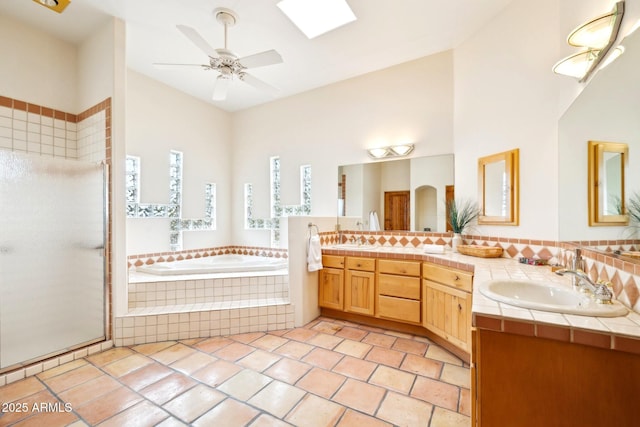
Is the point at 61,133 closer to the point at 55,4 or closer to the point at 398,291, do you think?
the point at 55,4

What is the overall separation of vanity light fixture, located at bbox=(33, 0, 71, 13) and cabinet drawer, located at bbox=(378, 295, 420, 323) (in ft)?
13.1

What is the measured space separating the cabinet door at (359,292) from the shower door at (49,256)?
243cm

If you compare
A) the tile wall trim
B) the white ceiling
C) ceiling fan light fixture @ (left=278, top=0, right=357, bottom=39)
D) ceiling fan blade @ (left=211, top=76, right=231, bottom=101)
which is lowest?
the tile wall trim

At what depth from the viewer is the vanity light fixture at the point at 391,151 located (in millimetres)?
Result: 3318

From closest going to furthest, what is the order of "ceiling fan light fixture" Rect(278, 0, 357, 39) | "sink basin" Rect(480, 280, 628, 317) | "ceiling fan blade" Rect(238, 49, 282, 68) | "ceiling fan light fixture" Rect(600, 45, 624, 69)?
1. "sink basin" Rect(480, 280, 628, 317)
2. "ceiling fan light fixture" Rect(600, 45, 624, 69)
3. "ceiling fan blade" Rect(238, 49, 282, 68)
4. "ceiling fan light fixture" Rect(278, 0, 357, 39)

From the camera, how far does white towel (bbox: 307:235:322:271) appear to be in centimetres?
301

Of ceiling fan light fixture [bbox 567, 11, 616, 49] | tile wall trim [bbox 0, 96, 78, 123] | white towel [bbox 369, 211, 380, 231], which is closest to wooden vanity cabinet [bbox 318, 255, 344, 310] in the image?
white towel [bbox 369, 211, 380, 231]

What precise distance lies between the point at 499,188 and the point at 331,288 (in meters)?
2.06

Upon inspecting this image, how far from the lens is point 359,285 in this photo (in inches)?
117

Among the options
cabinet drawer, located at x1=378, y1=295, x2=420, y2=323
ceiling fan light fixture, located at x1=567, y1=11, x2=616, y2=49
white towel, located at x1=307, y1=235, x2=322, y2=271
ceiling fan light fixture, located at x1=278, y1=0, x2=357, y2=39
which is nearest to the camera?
ceiling fan light fixture, located at x1=567, y1=11, x2=616, y2=49

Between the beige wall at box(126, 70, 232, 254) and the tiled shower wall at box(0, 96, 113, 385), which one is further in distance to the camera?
the beige wall at box(126, 70, 232, 254)

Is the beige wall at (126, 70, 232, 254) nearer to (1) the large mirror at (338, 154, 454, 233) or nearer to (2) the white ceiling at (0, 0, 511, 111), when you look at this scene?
(2) the white ceiling at (0, 0, 511, 111)

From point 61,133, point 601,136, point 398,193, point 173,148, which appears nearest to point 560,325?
point 601,136

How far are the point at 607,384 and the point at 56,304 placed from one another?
11.9 feet
